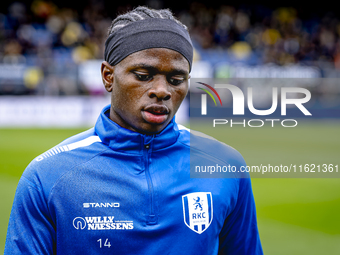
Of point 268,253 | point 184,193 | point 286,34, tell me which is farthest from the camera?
point 286,34

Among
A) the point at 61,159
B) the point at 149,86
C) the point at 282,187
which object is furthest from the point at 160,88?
the point at 282,187

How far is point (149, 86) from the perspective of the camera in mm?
1682

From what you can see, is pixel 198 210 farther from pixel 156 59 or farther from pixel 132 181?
pixel 156 59

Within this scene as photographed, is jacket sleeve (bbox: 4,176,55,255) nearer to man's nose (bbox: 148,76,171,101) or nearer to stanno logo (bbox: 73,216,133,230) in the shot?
stanno logo (bbox: 73,216,133,230)

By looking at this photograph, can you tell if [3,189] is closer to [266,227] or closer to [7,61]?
[266,227]

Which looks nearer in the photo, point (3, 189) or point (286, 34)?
point (3, 189)

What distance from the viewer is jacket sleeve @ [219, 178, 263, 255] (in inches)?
73.9

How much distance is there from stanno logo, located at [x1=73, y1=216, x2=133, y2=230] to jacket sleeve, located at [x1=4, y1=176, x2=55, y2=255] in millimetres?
121

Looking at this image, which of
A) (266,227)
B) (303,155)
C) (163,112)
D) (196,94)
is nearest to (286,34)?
(196,94)

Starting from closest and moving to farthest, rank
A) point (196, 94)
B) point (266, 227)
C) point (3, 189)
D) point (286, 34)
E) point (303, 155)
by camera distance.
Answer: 1. point (266, 227)
2. point (3, 189)
3. point (303, 155)
4. point (196, 94)
5. point (286, 34)

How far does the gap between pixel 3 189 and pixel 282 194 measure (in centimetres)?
479

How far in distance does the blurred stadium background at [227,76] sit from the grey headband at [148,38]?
186 cm

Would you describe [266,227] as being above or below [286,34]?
below

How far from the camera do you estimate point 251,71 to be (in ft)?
53.5
